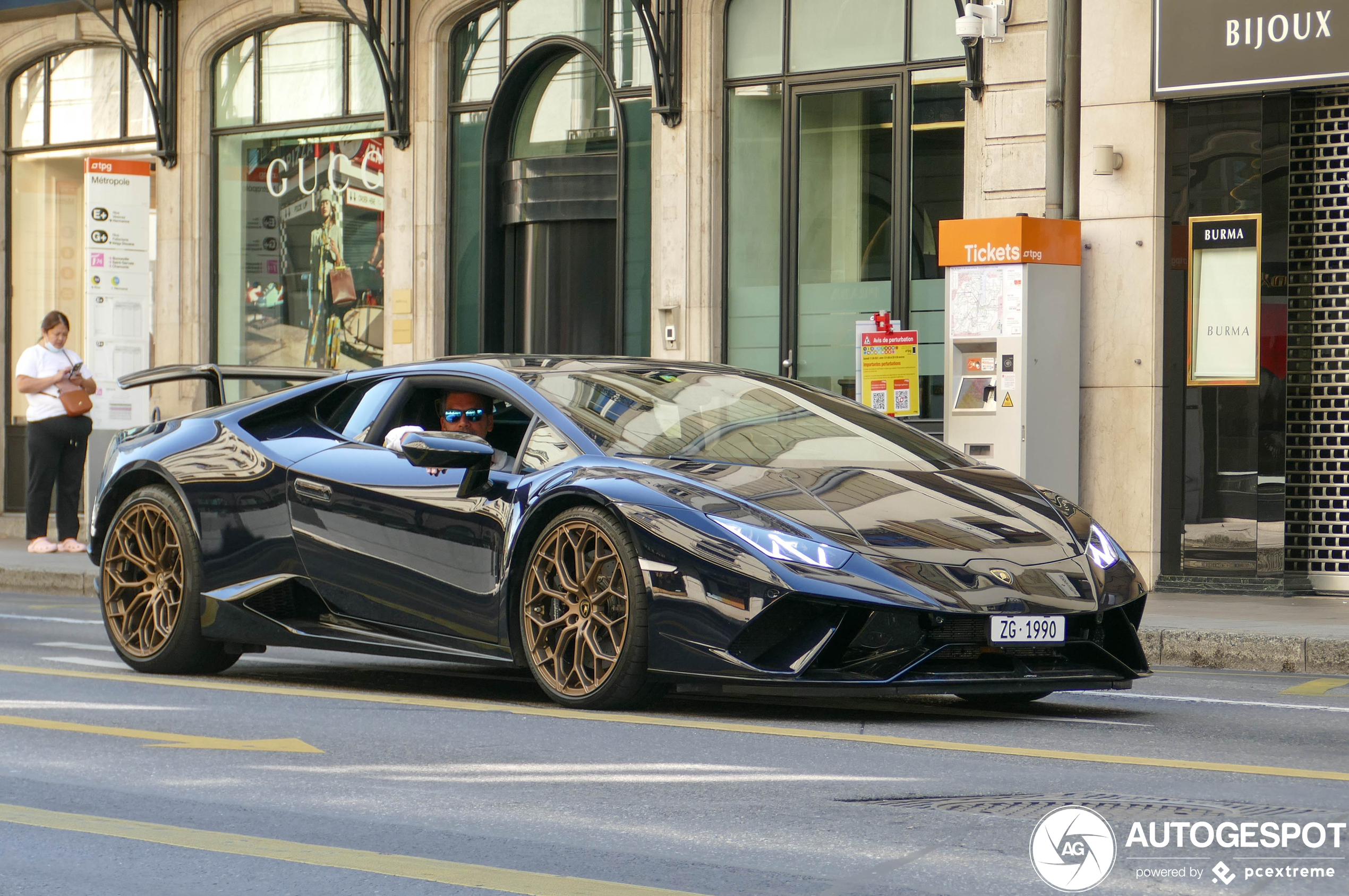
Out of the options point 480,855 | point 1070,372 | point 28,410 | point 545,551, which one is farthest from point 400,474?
point 28,410

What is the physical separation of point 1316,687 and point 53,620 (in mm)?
7221

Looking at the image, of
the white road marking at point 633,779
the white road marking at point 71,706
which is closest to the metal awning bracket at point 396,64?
the white road marking at point 71,706

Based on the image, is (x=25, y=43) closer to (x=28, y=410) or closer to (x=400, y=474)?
(x=28, y=410)

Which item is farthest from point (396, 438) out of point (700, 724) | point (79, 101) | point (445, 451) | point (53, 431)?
point (79, 101)

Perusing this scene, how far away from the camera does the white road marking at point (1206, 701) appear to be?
7293mm

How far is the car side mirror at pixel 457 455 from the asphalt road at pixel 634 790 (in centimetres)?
83

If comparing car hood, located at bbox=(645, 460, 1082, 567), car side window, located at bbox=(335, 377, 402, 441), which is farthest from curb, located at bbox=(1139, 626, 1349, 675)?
car side window, located at bbox=(335, 377, 402, 441)

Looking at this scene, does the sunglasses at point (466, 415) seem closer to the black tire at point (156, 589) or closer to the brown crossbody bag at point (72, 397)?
the black tire at point (156, 589)

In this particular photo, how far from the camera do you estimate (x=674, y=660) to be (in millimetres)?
6207

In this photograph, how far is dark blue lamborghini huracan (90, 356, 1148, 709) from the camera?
19.8 ft

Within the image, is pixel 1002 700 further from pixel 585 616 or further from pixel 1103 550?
pixel 585 616

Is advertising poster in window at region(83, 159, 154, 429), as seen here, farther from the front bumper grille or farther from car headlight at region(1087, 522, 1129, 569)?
the front bumper grille

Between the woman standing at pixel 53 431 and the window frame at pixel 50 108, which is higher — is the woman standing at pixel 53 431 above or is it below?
below

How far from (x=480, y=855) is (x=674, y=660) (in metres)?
1.86
